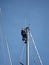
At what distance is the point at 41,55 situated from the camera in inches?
157

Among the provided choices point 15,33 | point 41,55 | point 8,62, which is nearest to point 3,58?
point 8,62

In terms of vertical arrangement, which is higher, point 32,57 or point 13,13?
point 13,13

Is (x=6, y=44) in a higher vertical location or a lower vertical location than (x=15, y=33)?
lower

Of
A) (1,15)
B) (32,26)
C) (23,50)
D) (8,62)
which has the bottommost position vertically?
(8,62)

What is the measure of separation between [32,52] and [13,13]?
1.18 metres

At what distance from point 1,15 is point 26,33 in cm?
139

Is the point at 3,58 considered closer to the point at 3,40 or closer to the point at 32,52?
the point at 3,40

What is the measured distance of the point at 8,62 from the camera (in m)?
3.94

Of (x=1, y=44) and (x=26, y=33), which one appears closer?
(x=26, y=33)

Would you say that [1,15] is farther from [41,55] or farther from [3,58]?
[41,55]

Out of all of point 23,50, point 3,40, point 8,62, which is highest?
point 3,40

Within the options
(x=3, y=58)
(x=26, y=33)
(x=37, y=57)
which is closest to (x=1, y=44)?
(x=3, y=58)

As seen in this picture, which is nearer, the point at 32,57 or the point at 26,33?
the point at 26,33

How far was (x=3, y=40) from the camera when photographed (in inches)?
155
